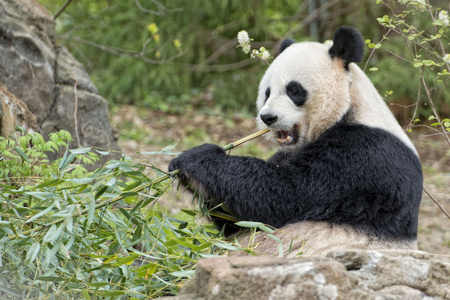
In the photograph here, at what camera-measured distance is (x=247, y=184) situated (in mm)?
3770

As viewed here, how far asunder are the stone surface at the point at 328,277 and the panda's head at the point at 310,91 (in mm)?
1442

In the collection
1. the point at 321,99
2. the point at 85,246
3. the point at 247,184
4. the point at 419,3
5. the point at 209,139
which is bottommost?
the point at 209,139

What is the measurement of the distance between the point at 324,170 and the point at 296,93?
0.69 meters

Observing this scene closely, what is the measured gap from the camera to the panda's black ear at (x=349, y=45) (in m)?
4.04

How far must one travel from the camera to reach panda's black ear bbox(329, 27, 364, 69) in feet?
13.3

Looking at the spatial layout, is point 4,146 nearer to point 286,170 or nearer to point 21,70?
point 21,70

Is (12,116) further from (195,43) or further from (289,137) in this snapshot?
(195,43)

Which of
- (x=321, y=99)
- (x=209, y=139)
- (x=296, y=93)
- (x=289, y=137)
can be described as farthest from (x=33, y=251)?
(x=209, y=139)

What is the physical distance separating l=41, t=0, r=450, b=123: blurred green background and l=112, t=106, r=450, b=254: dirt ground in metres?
0.40

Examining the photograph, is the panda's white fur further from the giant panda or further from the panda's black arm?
the panda's black arm

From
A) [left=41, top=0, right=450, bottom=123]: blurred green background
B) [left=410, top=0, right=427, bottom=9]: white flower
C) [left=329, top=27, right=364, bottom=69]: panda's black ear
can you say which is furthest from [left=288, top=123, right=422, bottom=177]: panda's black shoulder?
[left=41, top=0, right=450, bottom=123]: blurred green background

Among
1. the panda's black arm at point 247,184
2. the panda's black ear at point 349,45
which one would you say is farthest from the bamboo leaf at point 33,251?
the panda's black ear at point 349,45

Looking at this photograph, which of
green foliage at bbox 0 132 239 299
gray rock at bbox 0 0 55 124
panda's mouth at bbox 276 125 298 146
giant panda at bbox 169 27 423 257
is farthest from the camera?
gray rock at bbox 0 0 55 124

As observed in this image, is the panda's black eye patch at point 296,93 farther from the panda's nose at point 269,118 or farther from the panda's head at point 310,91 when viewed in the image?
the panda's nose at point 269,118
